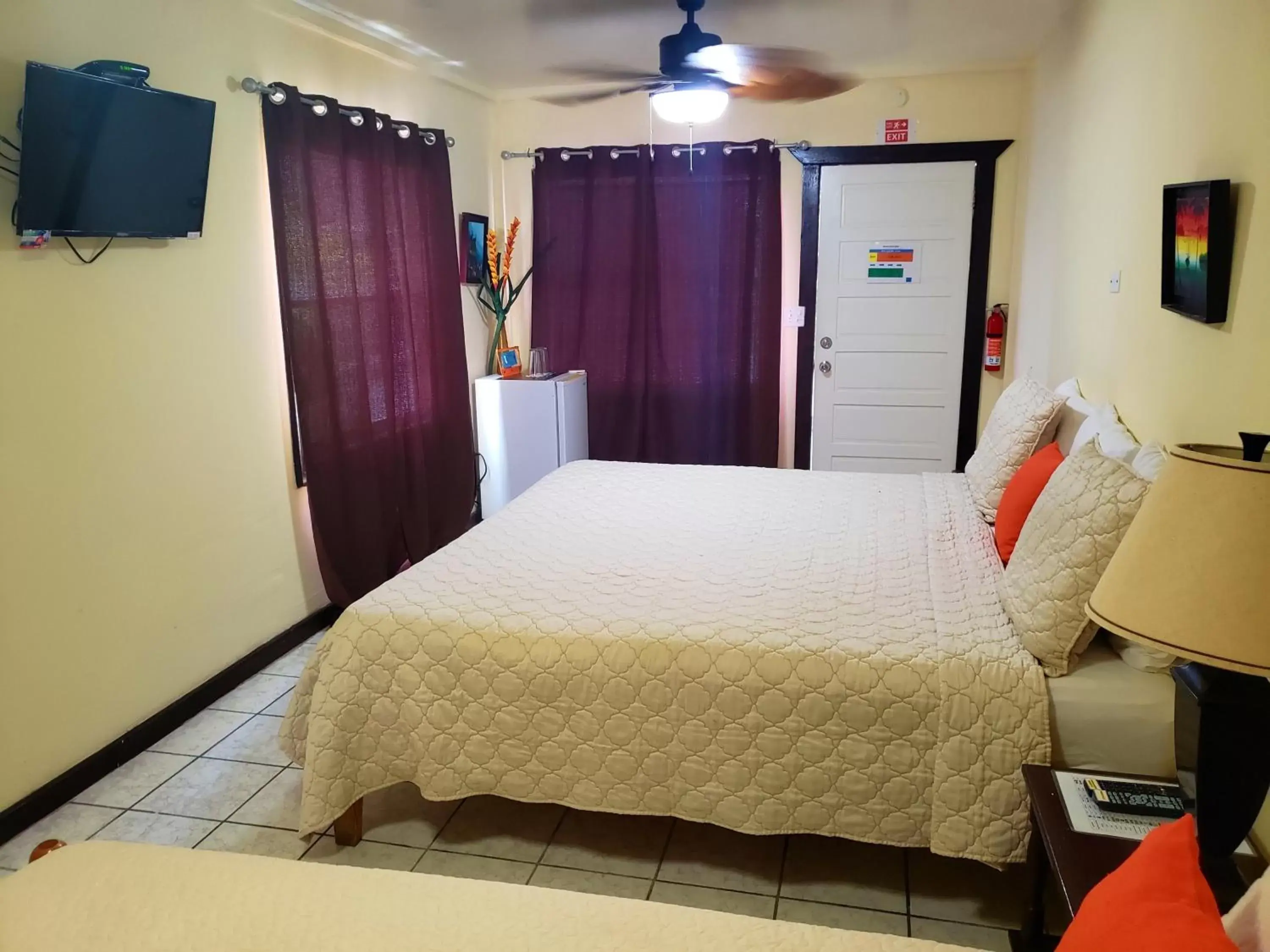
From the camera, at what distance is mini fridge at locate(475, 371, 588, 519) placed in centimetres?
487

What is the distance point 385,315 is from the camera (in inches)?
155

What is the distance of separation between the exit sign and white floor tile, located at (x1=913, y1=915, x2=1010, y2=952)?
12.8ft

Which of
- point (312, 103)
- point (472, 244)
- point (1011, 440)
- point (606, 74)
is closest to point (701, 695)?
point (1011, 440)

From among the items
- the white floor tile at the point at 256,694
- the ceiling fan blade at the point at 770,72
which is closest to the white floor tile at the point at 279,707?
the white floor tile at the point at 256,694

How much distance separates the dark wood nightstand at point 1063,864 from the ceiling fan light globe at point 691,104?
2334mm

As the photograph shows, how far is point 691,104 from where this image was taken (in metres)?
3.12

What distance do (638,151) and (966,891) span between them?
4004mm

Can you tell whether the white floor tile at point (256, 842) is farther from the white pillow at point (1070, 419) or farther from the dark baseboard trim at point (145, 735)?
the white pillow at point (1070, 419)

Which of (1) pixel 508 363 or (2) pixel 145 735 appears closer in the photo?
(2) pixel 145 735

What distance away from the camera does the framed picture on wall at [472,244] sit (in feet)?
15.9

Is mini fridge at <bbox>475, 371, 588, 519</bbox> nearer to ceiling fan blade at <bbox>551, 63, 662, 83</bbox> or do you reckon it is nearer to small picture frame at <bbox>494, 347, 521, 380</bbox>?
small picture frame at <bbox>494, 347, 521, 380</bbox>

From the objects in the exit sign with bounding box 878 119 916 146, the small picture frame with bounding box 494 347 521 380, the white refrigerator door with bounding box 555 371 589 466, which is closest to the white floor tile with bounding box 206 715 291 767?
the white refrigerator door with bounding box 555 371 589 466

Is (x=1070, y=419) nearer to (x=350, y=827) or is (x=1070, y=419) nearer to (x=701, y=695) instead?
(x=701, y=695)

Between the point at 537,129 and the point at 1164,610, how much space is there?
15.4ft
